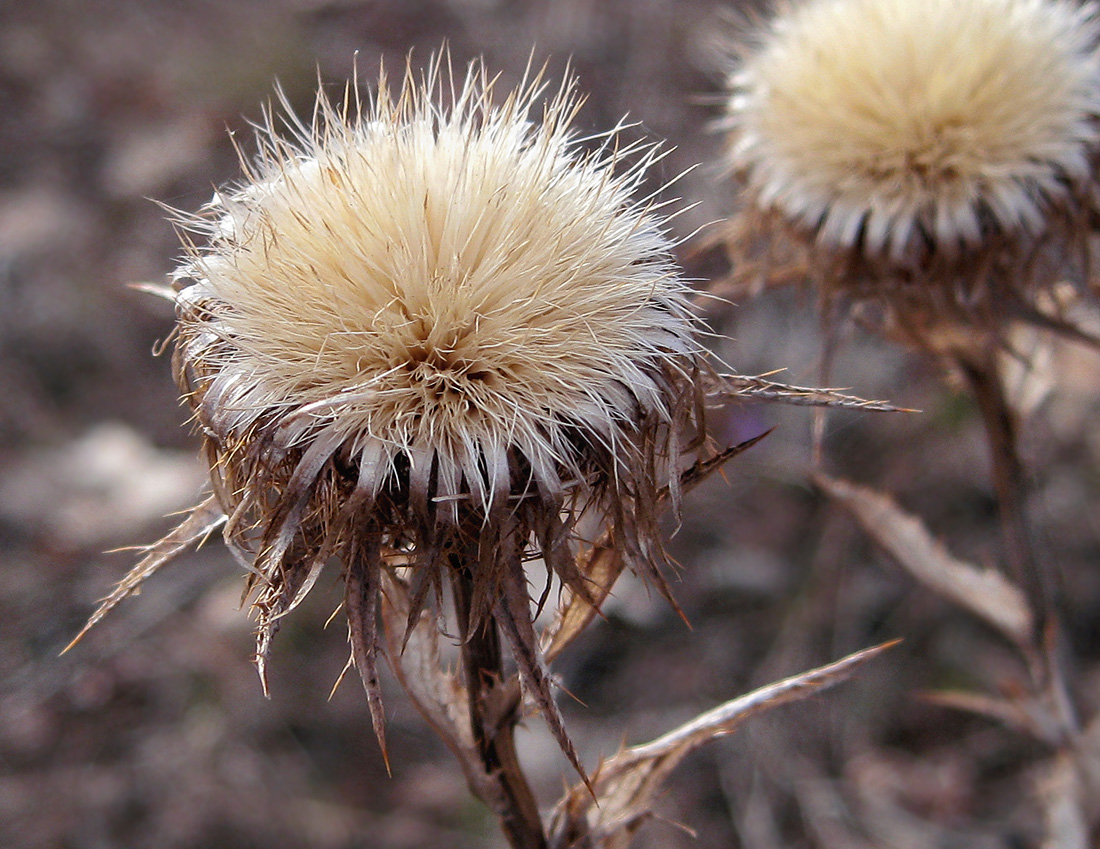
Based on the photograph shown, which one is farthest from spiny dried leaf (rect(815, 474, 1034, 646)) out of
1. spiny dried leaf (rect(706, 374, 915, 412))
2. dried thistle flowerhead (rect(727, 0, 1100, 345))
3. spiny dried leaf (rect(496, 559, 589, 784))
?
spiny dried leaf (rect(496, 559, 589, 784))

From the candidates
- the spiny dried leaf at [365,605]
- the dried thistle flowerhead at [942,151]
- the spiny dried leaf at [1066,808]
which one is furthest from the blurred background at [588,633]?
the spiny dried leaf at [365,605]

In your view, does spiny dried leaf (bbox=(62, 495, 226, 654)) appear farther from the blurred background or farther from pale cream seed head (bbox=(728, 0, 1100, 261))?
the blurred background

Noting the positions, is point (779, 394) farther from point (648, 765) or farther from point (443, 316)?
point (648, 765)

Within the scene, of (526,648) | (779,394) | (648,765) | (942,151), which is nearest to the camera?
(526,648)

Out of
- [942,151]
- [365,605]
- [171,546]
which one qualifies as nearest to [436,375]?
[365,605]

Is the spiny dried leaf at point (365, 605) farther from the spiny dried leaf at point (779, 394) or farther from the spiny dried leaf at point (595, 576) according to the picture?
the spiny dried leaf at point (779, 394)

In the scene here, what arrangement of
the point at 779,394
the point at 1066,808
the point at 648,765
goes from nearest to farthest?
the point at 779,394 < the point at 648,765 < the point at 1066,808
